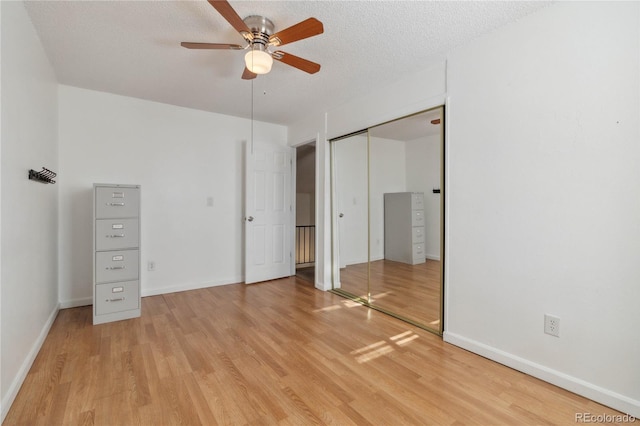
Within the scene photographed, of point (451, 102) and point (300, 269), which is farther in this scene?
point (300, 269)

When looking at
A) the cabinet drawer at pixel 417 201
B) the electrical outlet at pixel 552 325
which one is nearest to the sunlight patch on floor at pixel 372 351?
the electrical outlet at pixel 552 325

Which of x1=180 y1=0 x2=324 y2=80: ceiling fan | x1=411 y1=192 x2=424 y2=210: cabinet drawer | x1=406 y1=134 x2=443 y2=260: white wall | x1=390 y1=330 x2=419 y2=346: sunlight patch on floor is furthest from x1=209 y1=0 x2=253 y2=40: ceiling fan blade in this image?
x1=411 y1=192 x2=424 y2=210: cabinet drawer

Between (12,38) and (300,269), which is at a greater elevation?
(12,38)

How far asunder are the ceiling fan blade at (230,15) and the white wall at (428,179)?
2.17m

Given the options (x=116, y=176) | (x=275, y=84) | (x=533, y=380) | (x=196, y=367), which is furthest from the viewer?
(x=116, y=176)

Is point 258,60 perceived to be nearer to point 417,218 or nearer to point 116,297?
point 116,297

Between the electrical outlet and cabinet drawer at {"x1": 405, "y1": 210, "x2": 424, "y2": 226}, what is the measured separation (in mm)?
2010

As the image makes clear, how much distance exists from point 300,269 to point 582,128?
435cm

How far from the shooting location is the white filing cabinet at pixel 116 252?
2.90 meters

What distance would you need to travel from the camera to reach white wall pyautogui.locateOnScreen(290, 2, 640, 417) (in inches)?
64.9

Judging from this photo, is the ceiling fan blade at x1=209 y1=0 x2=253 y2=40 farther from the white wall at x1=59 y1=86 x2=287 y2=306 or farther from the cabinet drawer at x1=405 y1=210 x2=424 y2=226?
the cabinet drawer at x1=405 y1=210 x2=424 y2=226

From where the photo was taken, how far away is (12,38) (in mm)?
1777

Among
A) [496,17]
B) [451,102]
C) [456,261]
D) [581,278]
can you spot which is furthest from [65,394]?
[496,17]

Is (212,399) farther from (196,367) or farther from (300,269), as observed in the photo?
(300,269)
